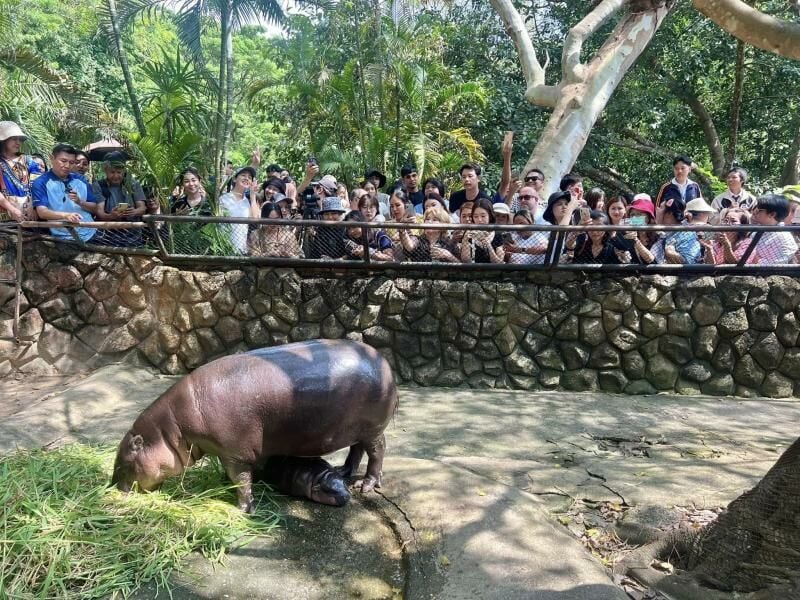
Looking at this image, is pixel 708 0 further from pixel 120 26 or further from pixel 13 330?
pixel 120 26

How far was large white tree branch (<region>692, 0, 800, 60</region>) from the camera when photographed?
8.77 ft

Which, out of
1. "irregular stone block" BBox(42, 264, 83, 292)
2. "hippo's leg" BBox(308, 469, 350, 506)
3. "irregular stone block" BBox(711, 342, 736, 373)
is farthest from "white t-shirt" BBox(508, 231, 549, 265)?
"irregular stone block" BBox(42, 264, 83, 292)

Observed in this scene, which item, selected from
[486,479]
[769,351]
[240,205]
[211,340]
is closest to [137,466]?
[486,479]

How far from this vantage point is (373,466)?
11.5 feet

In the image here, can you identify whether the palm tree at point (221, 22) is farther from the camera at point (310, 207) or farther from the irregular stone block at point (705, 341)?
the irregular stone block at point (705, 341)

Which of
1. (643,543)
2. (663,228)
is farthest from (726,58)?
(643,543)

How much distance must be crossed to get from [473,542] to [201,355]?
4.12 metres

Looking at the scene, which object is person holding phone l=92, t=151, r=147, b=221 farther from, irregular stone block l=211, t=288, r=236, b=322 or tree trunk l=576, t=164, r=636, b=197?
tree trunk l=576, t=164, r=636, b=197

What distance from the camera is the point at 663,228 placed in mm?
5477

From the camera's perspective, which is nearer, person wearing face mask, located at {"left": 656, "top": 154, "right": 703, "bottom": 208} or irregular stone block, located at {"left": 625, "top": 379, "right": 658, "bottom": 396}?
irregular stone block, located at {"left": 625, "top": 379, "right": 658, "bottom": 396}

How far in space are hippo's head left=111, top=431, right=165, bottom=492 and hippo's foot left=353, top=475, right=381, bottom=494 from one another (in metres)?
0.97

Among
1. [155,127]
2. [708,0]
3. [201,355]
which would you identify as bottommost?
[201,355]

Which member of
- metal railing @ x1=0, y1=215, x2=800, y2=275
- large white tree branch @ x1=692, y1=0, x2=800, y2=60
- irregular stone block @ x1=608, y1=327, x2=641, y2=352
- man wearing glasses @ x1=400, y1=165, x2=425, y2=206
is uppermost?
large white tree branch @ x1=692, y1=0, x2=800, y2=60

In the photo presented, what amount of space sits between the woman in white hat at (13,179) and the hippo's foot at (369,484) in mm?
4370
